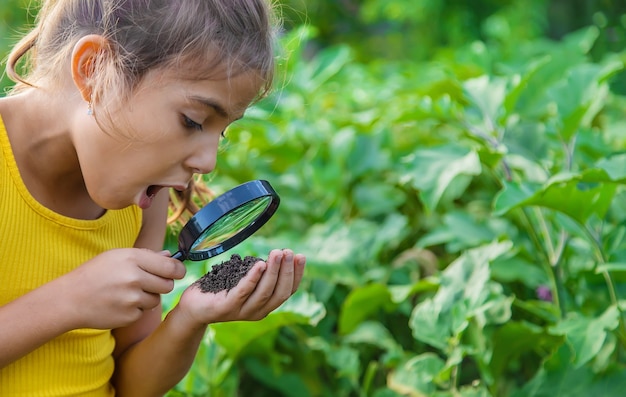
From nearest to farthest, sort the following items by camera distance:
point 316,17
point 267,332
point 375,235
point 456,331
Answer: point 456,331
point 267,332
point 375,235
point 316,17

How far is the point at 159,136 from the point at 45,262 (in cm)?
34

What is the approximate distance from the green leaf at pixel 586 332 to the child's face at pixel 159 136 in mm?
839

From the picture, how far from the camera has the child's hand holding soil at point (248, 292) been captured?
1.52 m

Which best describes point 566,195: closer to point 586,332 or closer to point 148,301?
point 586,332

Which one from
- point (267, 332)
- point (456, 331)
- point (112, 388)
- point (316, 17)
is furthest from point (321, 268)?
point (316, 17)

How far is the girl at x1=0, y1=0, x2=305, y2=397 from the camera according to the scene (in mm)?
1494

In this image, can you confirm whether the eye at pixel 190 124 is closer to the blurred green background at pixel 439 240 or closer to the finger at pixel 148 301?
the finger at pixel 148 301

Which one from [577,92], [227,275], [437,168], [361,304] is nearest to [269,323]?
[361,304]

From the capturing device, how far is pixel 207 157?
1.53 meters

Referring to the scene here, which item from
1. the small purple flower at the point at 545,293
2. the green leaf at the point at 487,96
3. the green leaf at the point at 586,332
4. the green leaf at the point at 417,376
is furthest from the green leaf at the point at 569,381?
the green leaf at the point at 487,96

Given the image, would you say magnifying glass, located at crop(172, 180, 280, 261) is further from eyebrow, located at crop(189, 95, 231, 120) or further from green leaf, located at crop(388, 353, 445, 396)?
green leaf, located at crop(388, 353, 445, 396)

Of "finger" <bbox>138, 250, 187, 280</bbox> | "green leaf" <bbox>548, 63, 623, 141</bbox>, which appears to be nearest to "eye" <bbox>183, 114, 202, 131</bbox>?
"finger" <bbox>138, 250, 187, 280</bbox>

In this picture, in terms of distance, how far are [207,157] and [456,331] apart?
0.73 metres

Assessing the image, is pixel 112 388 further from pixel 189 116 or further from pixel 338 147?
pixel 338 147
